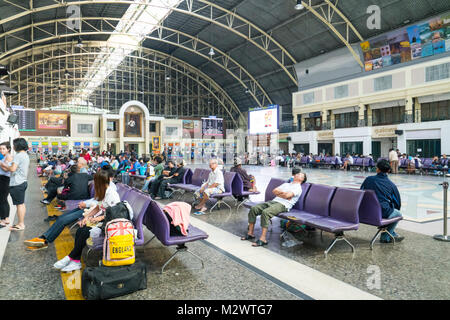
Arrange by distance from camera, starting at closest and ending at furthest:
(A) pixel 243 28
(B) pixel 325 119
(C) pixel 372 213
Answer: (C) pixel 372 213 < (A) pixel 243 28 < (B) pixel 325 119

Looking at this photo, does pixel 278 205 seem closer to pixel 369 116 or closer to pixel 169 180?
pixel 169 180

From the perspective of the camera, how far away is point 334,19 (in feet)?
92.3

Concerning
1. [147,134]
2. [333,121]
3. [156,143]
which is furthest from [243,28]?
[156,143]

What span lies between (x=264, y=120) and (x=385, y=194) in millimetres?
25417

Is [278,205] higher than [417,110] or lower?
lower

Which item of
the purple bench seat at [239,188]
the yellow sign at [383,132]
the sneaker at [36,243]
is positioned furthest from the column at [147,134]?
the sneaker at [36,243]

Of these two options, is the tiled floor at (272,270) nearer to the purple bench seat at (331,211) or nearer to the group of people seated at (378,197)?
the group of people seated at (378,197)

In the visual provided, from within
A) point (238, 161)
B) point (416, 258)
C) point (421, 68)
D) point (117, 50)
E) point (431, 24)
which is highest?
point (117, 50)

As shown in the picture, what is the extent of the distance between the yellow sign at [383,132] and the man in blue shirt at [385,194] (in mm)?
26206

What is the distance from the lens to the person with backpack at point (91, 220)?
153 inches

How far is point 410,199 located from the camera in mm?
9719

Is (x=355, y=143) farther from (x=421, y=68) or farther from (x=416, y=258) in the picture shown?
(x=416, y=258)
